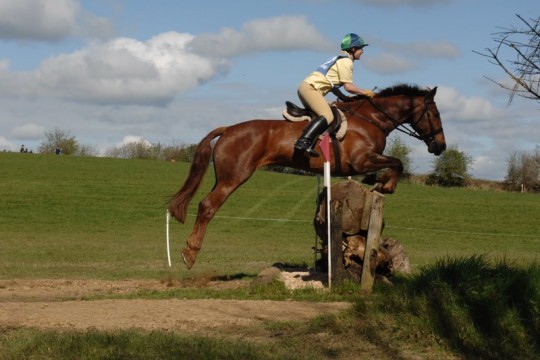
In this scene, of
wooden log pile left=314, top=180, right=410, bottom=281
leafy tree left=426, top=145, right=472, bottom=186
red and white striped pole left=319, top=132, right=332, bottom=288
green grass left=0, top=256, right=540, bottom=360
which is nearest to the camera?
green grass left=0, top=256, right=540, bottom=360

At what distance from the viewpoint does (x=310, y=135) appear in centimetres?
1202

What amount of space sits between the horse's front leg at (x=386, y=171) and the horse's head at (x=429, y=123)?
3.19 ft

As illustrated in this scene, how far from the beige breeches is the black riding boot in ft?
0.46

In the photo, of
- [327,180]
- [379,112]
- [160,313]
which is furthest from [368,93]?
[160,313]

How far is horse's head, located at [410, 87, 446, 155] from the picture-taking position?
43.0ft

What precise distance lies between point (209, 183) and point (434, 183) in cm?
3718

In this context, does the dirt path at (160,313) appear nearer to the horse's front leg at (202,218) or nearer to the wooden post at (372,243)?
the wooden post at (372,243)

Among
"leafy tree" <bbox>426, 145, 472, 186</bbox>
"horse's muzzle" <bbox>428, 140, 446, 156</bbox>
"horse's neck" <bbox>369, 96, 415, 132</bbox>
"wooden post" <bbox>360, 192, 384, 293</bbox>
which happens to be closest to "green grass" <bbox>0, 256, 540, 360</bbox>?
"wooden post" <bbox>360, 192, 384, 293</bbox>

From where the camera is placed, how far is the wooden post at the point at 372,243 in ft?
35.5

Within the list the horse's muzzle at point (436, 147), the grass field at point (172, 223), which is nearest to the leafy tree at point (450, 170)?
the grass field at point (172, 223)

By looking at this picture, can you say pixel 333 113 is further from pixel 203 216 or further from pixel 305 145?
pixel 203 216

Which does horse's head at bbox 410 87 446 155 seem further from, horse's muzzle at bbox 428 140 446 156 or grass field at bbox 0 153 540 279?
grass field at bbox 0 153 540 279

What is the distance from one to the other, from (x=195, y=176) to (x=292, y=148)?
5.40 ft

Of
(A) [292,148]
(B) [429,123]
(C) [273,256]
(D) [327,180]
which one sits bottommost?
(C) [273,256]
